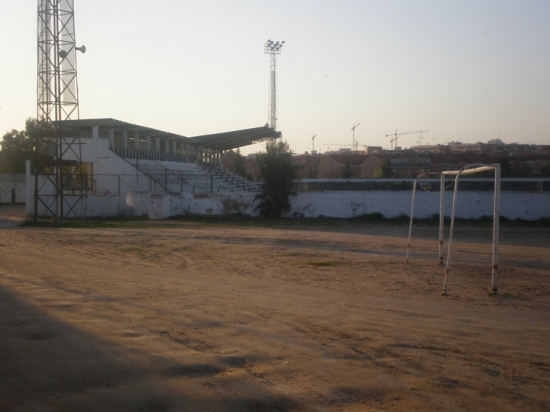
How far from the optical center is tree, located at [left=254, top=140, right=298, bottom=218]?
120 feet

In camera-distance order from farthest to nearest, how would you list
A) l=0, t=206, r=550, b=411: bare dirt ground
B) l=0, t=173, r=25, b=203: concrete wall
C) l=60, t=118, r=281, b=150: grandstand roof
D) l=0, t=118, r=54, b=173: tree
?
l=0, t=118, r=54, b=173: tree, l=0, t=173, r=25, b=203: concrete wall, l=60, t=118, r=281, b=150: grandstand roof, l=0, t=206, r=550, b=411: bare dirt ground

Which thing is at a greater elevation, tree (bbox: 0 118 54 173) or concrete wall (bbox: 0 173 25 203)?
tree (bbox: 0 118 54 173)

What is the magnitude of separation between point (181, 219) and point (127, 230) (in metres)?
8.16

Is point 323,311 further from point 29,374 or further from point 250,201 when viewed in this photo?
point 250,201

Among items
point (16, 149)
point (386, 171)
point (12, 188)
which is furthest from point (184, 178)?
point (16, 149)

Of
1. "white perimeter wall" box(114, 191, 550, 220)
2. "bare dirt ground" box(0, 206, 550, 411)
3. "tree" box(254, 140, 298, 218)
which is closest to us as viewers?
"bare dirt ground" box(0, 206, 550, 411)

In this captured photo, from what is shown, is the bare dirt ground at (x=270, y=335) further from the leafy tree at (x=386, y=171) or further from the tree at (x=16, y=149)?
the tree at (x=16, y=149)

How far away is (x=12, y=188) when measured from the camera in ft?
187

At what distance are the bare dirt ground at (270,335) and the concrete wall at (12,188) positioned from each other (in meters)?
44.3

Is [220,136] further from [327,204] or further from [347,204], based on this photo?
[347,204]

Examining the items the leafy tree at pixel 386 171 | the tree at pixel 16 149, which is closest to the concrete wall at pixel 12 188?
the tree at pixel 16 149

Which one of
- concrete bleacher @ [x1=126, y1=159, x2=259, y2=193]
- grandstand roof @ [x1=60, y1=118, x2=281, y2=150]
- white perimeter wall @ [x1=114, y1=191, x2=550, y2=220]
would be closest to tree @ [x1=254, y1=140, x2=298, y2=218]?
white perimeter wall @ [x1=114, y1=191, x2=550, y2=220]

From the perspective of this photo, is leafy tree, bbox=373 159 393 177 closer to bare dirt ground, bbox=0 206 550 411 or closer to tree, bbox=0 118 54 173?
tree, bbox=0 118 54 173

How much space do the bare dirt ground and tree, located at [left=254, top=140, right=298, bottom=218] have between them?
65.5 feet
